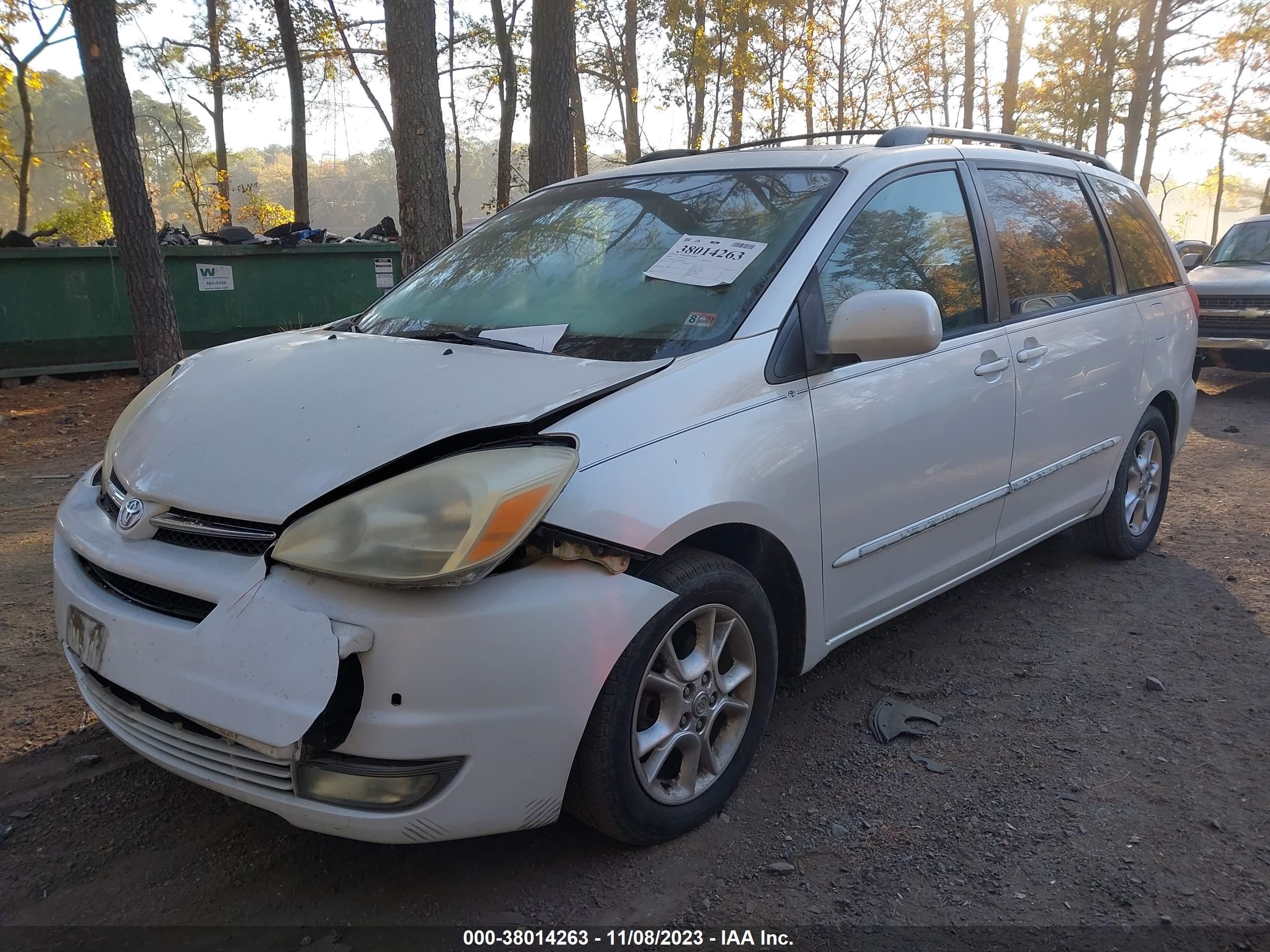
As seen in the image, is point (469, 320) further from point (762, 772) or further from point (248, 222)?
point (248, 222)

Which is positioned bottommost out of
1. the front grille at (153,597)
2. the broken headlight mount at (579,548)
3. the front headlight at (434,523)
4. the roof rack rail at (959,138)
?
the front grille at (153,597)

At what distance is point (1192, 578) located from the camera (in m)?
4.43

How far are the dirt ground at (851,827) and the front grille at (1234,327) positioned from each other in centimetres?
715

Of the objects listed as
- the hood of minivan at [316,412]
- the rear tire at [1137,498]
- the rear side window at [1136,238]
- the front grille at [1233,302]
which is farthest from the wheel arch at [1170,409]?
the front grille at [1233,302]

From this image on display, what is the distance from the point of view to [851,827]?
8.27ft

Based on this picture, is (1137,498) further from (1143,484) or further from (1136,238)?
(1136,238)

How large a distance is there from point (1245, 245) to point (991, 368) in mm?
9896

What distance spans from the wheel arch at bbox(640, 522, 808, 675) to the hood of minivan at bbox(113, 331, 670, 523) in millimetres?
482

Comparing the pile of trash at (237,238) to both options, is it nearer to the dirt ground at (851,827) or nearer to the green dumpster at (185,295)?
the green dumpster at (185,295)

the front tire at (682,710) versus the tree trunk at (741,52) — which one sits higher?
the tree trunk at (741,52)

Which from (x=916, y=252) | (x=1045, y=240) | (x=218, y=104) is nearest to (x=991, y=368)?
(x=916, y=252)

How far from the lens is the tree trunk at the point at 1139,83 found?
1856 centimetres

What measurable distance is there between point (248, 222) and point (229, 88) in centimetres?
502

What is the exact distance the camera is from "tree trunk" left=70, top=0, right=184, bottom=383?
7594 mm
